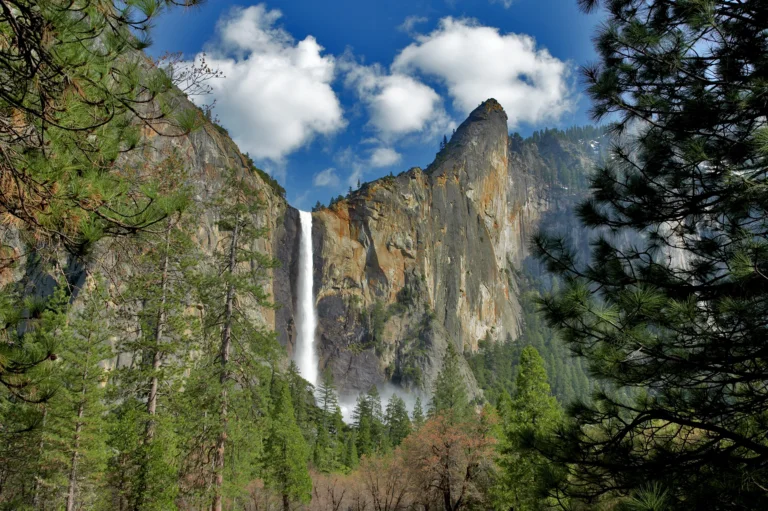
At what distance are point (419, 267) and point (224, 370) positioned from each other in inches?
2474

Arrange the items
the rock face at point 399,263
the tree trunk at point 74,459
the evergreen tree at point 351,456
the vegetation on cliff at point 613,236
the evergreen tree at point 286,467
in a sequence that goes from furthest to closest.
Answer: the rock face at point 399,263 → the evergreen tree at point 351,456 → the evergreen tree at point 286,467 → the tree trunk at point 74,459 → the vegetation on cliff at point 613,236

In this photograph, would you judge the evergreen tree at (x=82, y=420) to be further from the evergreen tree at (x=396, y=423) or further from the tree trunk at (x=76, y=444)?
the evergreen tree at (x=396, y=423)

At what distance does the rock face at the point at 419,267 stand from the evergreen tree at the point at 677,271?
192ft

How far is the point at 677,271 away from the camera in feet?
16.6

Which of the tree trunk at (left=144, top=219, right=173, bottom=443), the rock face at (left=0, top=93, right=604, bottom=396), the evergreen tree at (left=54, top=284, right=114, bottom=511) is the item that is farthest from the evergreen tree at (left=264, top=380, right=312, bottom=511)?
the rock face at (left=0, top=93, right=604, bottom=396)

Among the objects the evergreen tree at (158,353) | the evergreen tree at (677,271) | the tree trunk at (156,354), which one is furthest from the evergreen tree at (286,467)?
the evergreen tree at (677,271)

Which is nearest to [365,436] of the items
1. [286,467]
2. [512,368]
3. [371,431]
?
[371,431]

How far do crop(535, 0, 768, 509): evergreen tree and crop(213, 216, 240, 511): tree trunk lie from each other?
28.9 ft

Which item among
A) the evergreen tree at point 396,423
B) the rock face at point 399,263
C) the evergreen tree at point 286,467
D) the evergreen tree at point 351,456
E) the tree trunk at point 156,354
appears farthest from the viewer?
the rock face at point 399,263

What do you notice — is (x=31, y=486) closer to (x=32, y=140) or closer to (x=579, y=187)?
(x=32, y=140)

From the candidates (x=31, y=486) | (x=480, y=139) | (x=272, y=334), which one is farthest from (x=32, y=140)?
(x=480, y=139)

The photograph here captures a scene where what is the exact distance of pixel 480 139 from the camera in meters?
98.0

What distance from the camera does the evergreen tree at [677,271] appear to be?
4047 mm

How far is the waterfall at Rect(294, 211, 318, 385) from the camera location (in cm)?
6053
